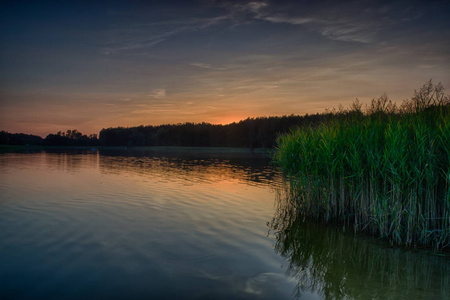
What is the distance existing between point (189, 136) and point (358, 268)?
12644cm

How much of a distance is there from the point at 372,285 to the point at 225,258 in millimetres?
3510

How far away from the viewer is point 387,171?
8.49 m

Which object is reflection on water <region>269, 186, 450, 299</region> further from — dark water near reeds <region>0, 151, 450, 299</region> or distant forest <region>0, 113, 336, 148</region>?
distant forest <region>0, 113, 336, 148</region>

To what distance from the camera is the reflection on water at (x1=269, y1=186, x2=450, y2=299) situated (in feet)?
19.3

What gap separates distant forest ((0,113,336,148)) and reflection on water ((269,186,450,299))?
2945 inches

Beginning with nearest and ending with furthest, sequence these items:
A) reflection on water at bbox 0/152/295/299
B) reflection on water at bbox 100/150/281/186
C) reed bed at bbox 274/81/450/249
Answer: reflection on water at bbox 0/152/295/299, reed bed at bbox 274/81/450/249, reflection on water at bbox 100/150/281/186

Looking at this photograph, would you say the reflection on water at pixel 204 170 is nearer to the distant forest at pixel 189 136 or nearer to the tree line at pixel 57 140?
the distant forest at pixel 189 136

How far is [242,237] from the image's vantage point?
361 inches

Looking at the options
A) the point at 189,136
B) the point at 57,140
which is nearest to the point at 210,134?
the point at 189,136

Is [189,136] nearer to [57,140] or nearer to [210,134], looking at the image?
[210,134]

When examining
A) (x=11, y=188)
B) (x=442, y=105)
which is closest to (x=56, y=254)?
(x=442, y=105)

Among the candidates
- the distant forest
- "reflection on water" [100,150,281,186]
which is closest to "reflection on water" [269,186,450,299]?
"reflection on water" [100,150,281,186]

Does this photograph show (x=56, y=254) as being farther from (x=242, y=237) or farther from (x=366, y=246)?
(x=366, y=246)

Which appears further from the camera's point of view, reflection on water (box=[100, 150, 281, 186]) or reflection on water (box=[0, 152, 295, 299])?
reflection on water (box=[100, 150, 281, 186])
